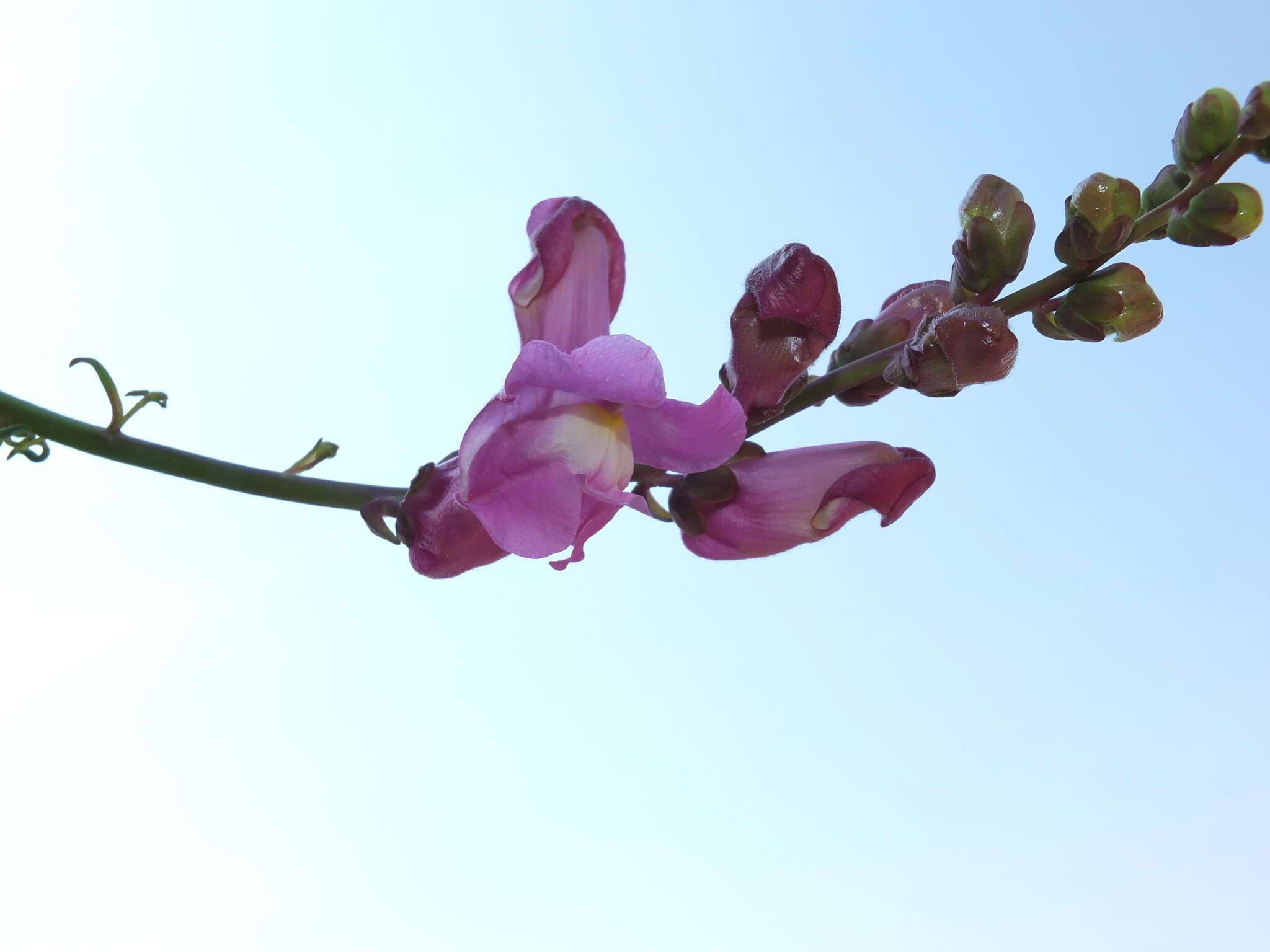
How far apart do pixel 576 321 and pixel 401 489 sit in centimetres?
15

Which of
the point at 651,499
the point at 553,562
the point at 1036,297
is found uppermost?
the point at 1036,297

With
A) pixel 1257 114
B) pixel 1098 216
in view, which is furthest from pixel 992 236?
pixel 1257 114

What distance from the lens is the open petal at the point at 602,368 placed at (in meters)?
0.52

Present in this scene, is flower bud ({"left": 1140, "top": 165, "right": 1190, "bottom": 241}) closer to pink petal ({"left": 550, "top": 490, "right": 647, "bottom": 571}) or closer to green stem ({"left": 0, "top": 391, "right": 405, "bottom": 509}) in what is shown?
pink petal ({"left": 550, "top": 490, "right": 647, "bottom": 571})

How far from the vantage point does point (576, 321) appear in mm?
675

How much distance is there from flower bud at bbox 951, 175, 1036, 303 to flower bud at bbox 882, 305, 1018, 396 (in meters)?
0.04

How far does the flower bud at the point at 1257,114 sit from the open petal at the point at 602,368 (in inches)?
14.3

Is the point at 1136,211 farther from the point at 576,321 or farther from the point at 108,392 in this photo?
the point at 108,392

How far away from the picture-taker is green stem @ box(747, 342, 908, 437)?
2.11ft

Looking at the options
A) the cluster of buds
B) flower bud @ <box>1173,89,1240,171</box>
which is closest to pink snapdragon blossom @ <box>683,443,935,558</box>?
the cluster of buds

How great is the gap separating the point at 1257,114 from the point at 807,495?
32cm

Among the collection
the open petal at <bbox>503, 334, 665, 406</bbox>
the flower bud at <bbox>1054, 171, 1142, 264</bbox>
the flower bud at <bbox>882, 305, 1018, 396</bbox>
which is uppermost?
the flower bud at <bbox>1054, 171, 1142, 264</bbox>

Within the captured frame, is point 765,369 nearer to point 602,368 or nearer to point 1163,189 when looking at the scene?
point 602,368

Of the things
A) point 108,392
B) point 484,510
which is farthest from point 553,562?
point 108,392
